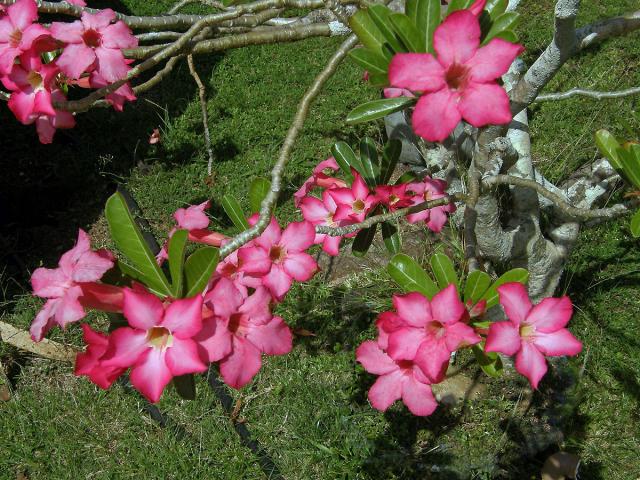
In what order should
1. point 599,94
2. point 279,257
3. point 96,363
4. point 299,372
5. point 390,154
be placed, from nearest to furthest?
point 96,363, point 279,257, point 390,154, point 599,94, point 299,372

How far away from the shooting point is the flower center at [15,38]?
3.28 feet

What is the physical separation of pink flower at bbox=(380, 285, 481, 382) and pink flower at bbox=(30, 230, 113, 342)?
0.42 metres

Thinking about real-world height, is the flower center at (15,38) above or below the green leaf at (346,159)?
above

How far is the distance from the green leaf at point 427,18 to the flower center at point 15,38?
2.09 ft

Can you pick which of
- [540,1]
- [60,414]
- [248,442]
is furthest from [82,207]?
[540,1]

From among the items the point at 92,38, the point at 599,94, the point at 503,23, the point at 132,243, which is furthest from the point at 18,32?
the point at 599,94

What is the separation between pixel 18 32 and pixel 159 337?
0.59 m

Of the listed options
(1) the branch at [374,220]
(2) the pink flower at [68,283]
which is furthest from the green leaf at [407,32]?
(2) the pink flower at [68,283]

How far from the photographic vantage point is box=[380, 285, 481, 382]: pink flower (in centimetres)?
88

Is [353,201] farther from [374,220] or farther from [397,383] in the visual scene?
[397,383]

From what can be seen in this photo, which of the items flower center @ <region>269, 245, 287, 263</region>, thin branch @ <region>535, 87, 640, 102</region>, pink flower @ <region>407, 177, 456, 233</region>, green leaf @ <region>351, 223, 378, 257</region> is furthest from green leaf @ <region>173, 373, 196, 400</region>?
thin branch @ <region>535, 87, 640, 102</region>

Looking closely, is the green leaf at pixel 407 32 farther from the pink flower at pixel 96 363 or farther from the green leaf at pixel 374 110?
the pink flower at pixel 96 363

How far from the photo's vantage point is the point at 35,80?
3.45 ft

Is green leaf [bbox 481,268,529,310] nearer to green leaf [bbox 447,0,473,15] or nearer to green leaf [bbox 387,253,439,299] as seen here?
green leaf [bbox 387,253,439,299]
